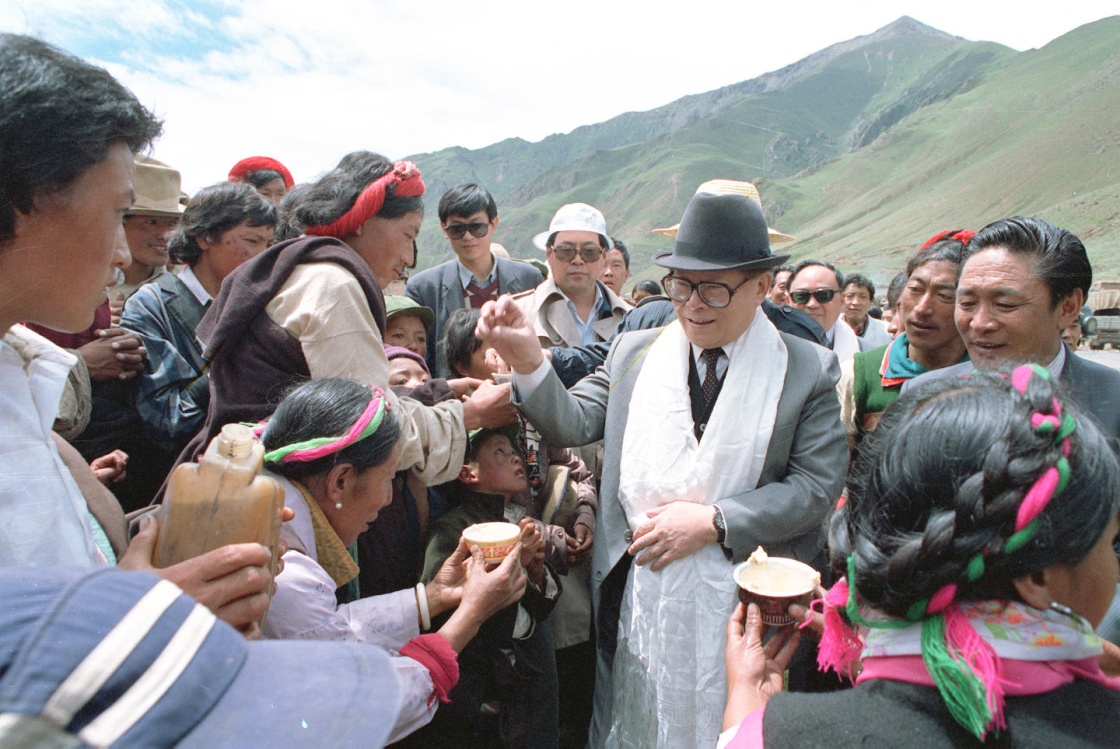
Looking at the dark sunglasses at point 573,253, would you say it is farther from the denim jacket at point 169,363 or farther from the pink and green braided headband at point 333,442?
the pink and green braided headband at point 333,442

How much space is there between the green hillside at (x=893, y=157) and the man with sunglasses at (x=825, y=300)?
4335cm

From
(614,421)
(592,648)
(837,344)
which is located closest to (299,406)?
(614,421)

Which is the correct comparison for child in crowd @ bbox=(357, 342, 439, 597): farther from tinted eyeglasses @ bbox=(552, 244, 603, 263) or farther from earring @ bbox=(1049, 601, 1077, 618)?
earring @ bbox=(1049, 601, 1077, 618)

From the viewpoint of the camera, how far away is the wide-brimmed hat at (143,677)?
2.09 ft

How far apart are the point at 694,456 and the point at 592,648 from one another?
1428 mm

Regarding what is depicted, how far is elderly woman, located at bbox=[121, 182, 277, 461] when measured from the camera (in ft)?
9.51

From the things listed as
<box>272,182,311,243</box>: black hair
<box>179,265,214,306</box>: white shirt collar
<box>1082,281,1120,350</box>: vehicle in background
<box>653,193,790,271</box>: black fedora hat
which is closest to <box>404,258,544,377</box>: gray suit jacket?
<box>179,265,214,306</box>: white shirt collar

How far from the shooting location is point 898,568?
46.6 inches

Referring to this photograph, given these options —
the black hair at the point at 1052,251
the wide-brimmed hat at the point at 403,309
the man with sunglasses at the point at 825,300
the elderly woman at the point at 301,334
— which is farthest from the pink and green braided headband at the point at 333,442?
the man with sunglasses at the point at 825,300

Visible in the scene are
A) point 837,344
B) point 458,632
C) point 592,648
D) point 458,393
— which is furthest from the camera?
point 837,344

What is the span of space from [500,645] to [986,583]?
5.85 ft

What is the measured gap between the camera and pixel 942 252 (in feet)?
10.7

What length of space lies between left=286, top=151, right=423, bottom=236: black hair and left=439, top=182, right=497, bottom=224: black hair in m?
2.07

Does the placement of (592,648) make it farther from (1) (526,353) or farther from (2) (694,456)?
(1) (526,353)
